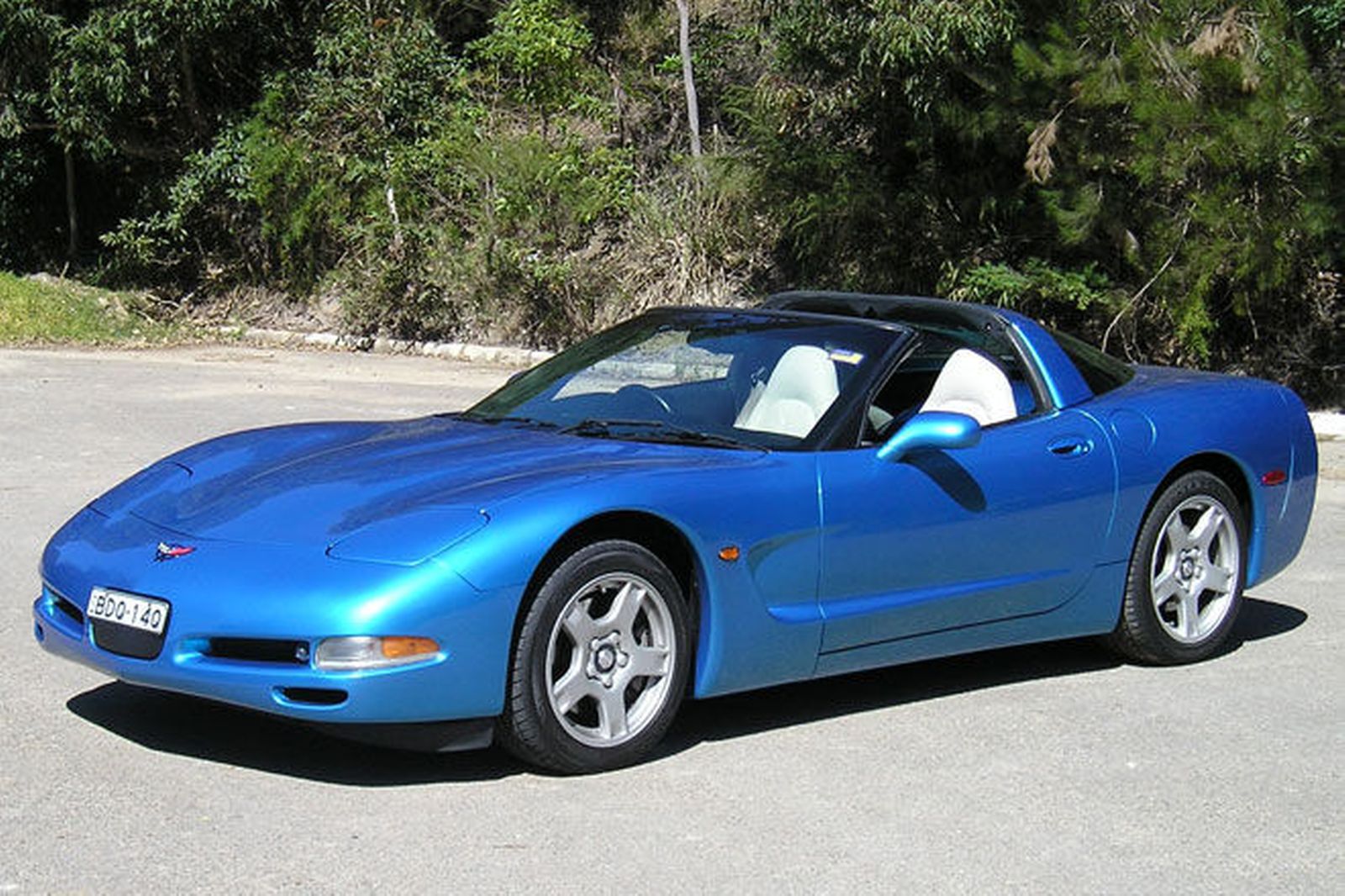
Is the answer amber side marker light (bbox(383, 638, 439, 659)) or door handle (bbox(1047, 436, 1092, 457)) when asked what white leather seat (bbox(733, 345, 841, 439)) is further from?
amber side marker light (bbox(383, 638, 439, 659))

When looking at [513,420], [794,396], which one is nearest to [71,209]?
[513,420]

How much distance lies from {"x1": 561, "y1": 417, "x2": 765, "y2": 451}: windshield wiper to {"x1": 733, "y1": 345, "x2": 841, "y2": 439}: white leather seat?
178 millimetres

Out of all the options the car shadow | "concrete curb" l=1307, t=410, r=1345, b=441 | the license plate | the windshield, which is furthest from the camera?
"concrete curb" l=1307, t=410, r=1345, b=441

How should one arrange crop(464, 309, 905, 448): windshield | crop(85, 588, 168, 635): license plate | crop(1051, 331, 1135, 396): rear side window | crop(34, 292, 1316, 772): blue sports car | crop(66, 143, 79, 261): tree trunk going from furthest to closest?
1. crop(66, 143, 79, 261): tree trunk
2. crop(1051, 331, 1135, 396): rear side window
3. crop(464, 309, 905, 448): windshield
4. crop(85, 588, 168, 635): license plate
5. crop(34, 292, 1316, 772): blue sports car

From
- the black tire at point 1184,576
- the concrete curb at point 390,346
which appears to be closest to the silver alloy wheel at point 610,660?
the black tire at point 1184,576

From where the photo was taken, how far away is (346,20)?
75.4ft

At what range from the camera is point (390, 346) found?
70.1ft

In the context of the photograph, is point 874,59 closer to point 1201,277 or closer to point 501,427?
point 1201,277

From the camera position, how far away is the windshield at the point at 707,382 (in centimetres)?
590

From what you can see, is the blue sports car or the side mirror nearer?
the blue sports car

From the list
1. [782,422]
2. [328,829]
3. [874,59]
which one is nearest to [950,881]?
[328,829]

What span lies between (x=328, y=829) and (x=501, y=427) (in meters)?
1.84

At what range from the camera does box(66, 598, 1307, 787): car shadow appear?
516 centimetres

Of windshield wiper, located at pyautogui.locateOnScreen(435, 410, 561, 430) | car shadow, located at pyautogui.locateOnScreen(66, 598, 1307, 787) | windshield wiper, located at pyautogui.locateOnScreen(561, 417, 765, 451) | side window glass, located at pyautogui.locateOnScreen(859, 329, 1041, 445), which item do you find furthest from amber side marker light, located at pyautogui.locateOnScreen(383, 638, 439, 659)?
side window glass, located at pyautogui.locateOnScreen(859, 329, 1041, 445)
